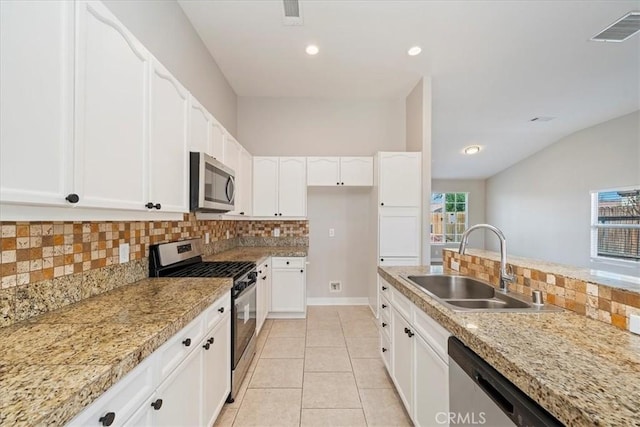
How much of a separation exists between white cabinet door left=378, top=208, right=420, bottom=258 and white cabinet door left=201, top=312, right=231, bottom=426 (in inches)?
88.3

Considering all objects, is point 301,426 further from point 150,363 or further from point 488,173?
point 488,173

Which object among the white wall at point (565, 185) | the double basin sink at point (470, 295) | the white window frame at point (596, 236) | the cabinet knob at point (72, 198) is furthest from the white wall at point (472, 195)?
the cabinet knob at point (72, 198)

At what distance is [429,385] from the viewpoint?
1406 mm

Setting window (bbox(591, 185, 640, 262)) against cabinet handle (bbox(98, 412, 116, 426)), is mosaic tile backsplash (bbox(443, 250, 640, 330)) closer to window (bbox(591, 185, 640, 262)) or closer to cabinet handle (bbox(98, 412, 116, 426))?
cabinet handle (bbox(98, 412, 116, 426))

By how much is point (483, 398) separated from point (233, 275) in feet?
5.20

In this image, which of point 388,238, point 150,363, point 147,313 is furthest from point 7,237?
point 388,238

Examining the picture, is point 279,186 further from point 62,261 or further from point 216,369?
point 62,261

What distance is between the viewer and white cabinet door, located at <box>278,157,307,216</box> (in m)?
3.77

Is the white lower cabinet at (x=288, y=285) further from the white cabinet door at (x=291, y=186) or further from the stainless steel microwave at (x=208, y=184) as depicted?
the stainless steel microwave at (x=208, y=184)

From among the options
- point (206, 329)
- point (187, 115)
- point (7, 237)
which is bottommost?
point (206, 329)

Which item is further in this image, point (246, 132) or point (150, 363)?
point (246, 132)

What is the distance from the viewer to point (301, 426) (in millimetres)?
1780

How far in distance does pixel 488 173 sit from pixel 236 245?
7.07 metres

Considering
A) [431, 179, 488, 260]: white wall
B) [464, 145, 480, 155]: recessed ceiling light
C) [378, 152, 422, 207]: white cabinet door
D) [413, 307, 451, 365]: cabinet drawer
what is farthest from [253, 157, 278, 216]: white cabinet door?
[431, 179, 488, 260]: white wall
